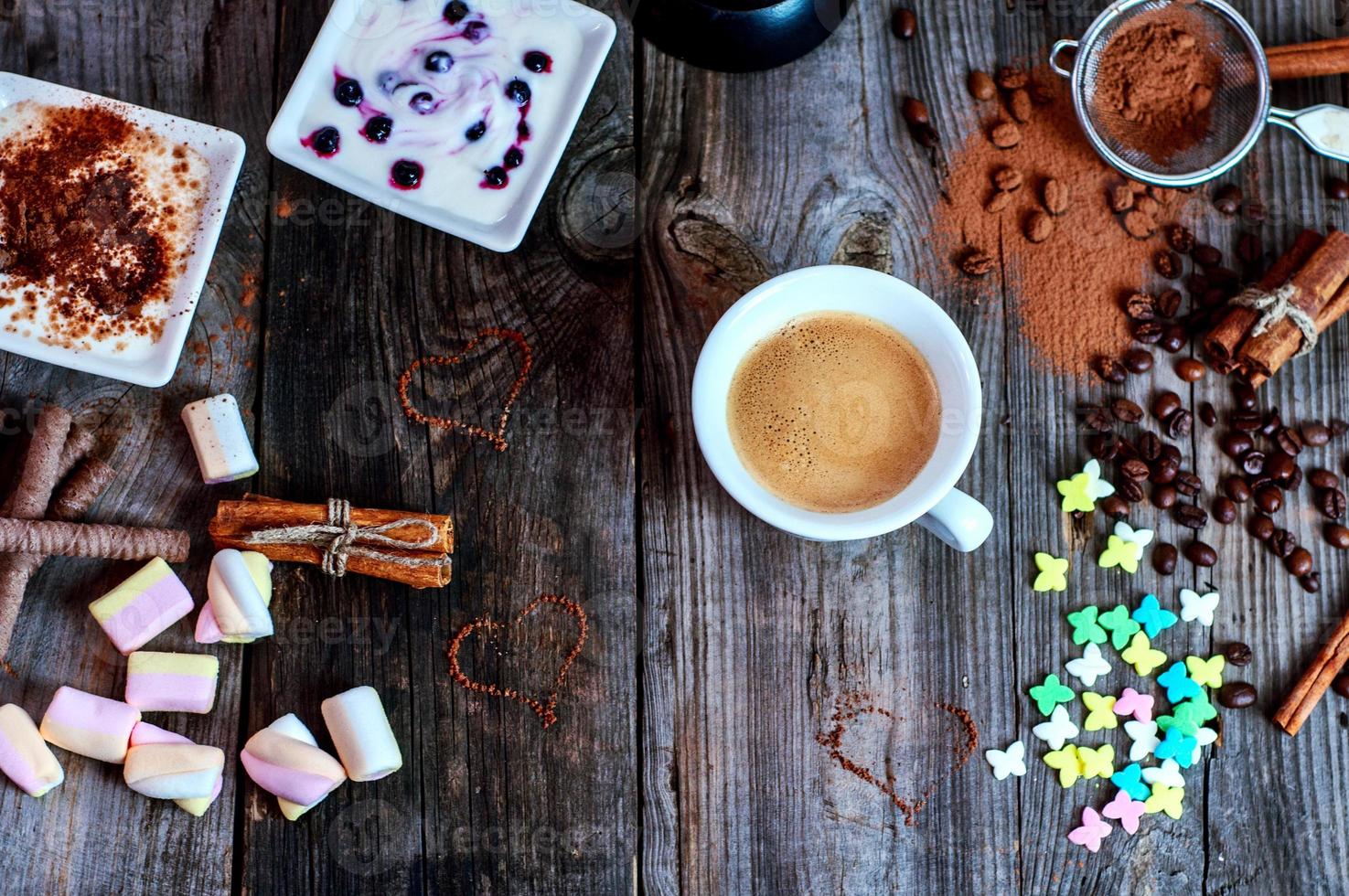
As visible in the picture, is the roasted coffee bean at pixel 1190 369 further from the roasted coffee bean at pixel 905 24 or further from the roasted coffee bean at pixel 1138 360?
the roasted coffee bean at pixel 905 24

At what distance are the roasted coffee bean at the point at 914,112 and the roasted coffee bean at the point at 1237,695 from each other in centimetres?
85

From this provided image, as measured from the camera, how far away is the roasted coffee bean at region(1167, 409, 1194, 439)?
145 centimetres

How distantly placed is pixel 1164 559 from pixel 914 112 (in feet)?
2.21

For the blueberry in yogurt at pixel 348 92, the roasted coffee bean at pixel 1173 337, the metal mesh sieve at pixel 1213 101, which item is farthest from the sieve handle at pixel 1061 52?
the blueberry in yogurt at pixel 348 92

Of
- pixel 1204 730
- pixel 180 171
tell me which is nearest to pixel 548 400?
pixel 180 171

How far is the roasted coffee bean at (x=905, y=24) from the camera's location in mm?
1485

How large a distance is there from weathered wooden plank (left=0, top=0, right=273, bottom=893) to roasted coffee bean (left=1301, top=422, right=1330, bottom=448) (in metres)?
1.38

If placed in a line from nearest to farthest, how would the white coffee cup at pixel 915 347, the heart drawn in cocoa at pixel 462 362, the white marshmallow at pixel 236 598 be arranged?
the white coffee cup at pixel 915 347 → the white marshmallow at pixel 236 598 → the heart drawn in cocoa at pixel 462 362

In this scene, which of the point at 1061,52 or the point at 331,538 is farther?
the point at 1061,52

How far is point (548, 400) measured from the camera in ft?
4.70

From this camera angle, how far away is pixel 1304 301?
1.41 metres

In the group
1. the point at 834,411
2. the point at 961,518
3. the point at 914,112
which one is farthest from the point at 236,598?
the point at 914,112

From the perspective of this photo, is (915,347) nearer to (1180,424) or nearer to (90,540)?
(1180,424)

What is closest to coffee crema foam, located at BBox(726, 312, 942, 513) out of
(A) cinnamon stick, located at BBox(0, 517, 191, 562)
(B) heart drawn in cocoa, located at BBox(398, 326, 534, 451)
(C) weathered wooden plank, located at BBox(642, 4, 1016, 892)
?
(C) weathered wooden plank, located at BBox(642, 4, 1016, 892)
